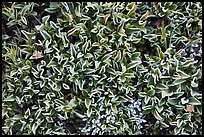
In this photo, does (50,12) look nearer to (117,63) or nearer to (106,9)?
(106,9)

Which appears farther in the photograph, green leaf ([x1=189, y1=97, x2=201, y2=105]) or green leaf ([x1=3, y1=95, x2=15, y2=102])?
green leaf ([x1=3, y1=95, x2=15, y2=102])

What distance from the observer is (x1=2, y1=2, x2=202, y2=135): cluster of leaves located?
2211 mm

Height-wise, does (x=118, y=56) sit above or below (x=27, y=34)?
below

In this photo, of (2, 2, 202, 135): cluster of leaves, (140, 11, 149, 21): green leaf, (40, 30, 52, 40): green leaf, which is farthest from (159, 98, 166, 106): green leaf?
(40, 30, 52, 40): green leaf

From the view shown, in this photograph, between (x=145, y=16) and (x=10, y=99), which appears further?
(x=10, y=99)

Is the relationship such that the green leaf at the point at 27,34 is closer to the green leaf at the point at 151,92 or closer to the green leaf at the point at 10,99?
the green leaf at the point at 10,99

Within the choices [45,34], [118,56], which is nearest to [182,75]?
[118,56]

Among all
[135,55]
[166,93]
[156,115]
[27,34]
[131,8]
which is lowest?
[156,115]

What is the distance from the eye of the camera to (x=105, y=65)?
2.21 meters

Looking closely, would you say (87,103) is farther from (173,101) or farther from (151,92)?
(173,101)

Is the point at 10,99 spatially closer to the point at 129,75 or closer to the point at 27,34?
the point at 27,34

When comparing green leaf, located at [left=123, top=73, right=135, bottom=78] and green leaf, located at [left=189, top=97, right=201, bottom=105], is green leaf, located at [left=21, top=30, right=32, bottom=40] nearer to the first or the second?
green leaf, located at [left=123, top=73, right=135, bottom=78]

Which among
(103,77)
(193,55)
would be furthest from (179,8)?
(103,77)

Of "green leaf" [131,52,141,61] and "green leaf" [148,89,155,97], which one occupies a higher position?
"green leaf" [131,52,141,61]
